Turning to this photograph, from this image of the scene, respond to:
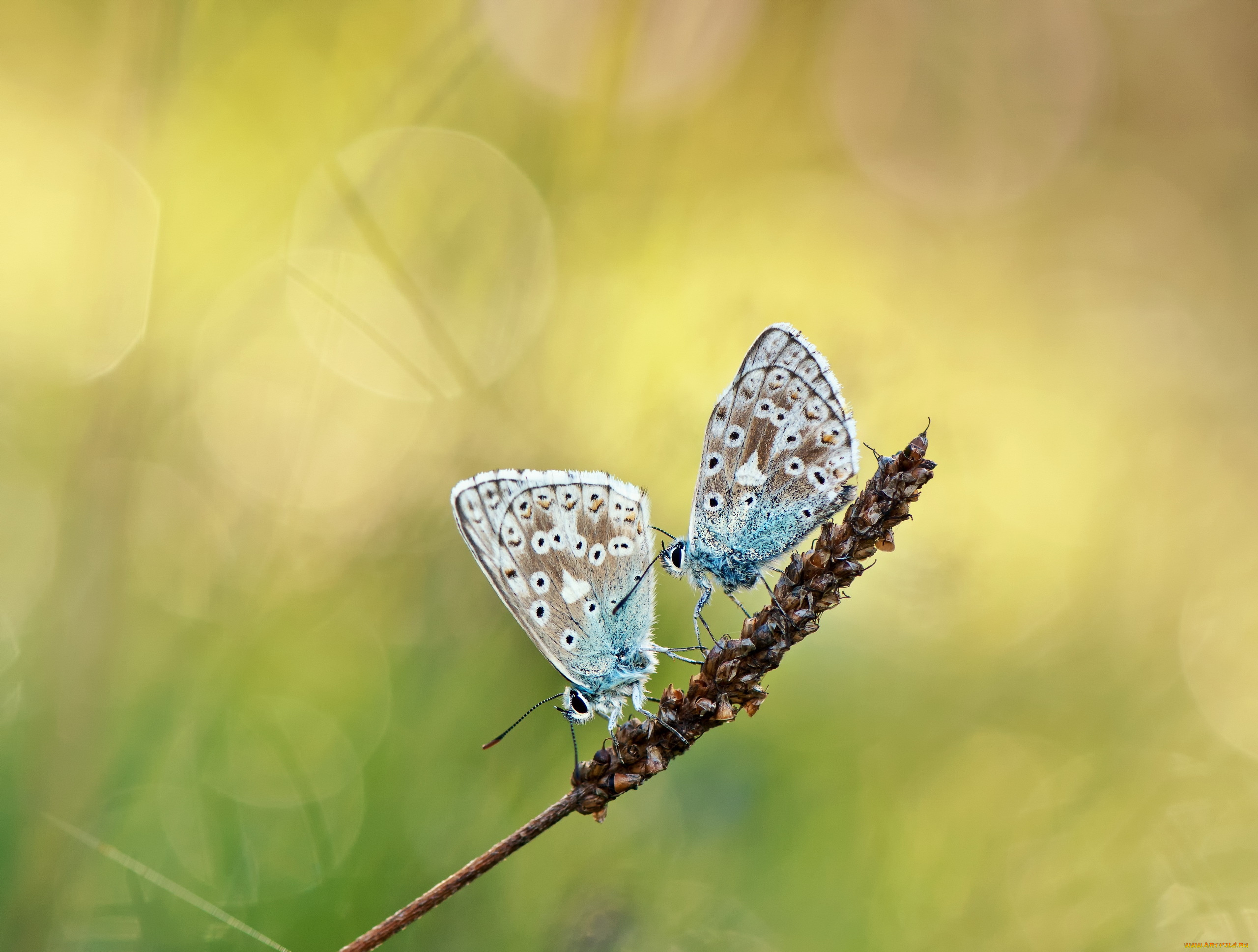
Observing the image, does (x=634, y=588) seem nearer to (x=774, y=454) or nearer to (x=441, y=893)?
(x=774, y=454)

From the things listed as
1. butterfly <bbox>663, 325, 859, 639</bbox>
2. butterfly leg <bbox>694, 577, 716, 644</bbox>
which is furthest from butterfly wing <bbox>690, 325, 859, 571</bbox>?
butterfly leg <bbox>694, 577, 716, 644</bbox>

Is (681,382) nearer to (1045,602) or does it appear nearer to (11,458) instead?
(1045,602)

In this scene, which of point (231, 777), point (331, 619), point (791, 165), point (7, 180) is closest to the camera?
point (231, 777)

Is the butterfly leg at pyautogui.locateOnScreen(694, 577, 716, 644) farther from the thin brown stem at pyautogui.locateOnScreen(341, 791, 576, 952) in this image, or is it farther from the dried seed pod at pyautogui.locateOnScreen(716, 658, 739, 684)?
the thin brown stem at pyautogui.locateOnScreen(341, 791, 576, 952)

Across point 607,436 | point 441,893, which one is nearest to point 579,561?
point 607,436

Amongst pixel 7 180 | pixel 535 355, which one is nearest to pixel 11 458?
pixel 7 180

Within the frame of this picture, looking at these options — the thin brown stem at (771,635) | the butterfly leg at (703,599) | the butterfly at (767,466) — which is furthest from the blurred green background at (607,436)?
the thin brown stem at (771,635)
